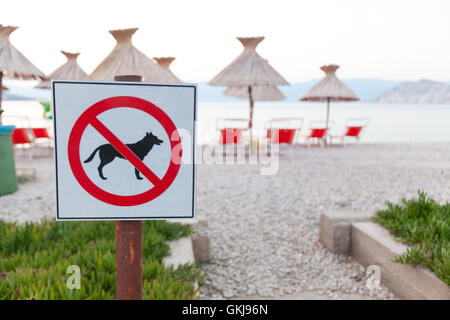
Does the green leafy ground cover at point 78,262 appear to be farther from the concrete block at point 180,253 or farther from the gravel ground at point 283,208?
the gravel ground at point 283,208

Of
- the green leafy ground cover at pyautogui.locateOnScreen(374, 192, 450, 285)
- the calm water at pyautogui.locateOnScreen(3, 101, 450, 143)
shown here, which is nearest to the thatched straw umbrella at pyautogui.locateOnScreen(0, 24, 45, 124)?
the calm water at pyautogui.locateOnScreen(3, 101, 450, 143)

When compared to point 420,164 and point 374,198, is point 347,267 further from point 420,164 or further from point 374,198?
point 420,164

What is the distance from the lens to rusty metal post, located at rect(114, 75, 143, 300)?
1042 mm

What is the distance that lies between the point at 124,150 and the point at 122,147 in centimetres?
1

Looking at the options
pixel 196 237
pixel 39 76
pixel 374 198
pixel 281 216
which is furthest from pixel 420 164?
pixel 39 76

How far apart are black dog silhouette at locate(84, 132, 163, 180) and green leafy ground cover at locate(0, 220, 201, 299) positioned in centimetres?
114

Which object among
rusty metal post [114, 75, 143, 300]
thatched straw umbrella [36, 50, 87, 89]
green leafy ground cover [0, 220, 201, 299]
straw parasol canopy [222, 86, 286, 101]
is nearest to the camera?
rusty metal post [114, 75, 143, 300]

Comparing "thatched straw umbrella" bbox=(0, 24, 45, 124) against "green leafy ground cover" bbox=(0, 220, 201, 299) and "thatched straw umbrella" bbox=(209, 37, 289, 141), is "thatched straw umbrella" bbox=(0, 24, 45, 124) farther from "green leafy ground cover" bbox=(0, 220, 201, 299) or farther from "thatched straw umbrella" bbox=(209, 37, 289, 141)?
"green leafy ground cover" bbox=(0, 220, 201, 299)

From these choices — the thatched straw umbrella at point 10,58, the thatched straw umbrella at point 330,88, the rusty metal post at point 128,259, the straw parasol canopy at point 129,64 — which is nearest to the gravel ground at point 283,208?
the rusty metal post at point 128,259

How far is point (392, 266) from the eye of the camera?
8.59 ft

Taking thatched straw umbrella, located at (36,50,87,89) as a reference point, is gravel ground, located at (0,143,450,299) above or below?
below

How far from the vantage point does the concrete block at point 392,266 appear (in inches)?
86.2

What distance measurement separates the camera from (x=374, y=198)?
5.01 m

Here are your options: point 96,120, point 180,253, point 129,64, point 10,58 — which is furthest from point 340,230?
point 10,58
